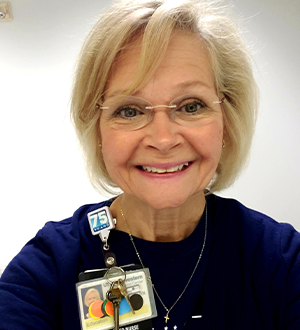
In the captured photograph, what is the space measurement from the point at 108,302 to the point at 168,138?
54 cm

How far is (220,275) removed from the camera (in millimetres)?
960

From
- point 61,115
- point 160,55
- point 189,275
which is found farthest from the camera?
point 61,115

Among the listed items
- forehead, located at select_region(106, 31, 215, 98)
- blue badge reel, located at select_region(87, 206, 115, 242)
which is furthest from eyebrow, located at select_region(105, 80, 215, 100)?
blue badge reel, located at select_region(87, 206, 115, 242)

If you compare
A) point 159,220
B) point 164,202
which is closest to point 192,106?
point 164,202

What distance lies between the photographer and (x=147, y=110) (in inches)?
Answer: 33.9

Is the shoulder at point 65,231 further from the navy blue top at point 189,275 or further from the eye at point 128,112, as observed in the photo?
the eye at point 128,112

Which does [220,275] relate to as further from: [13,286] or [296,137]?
[296,137]

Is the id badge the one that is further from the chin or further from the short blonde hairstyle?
the short blonde hairstyle

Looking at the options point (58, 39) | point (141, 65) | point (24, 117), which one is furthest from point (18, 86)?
point (141, 65)

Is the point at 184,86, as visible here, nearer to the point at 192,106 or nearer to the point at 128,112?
the point at 192,106

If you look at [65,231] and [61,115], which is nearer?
[65,231]

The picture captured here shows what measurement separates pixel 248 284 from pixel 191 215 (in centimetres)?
30

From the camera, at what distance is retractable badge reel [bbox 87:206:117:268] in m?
0.97

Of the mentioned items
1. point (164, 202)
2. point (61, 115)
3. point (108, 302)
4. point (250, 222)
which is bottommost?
point (108, 302)
